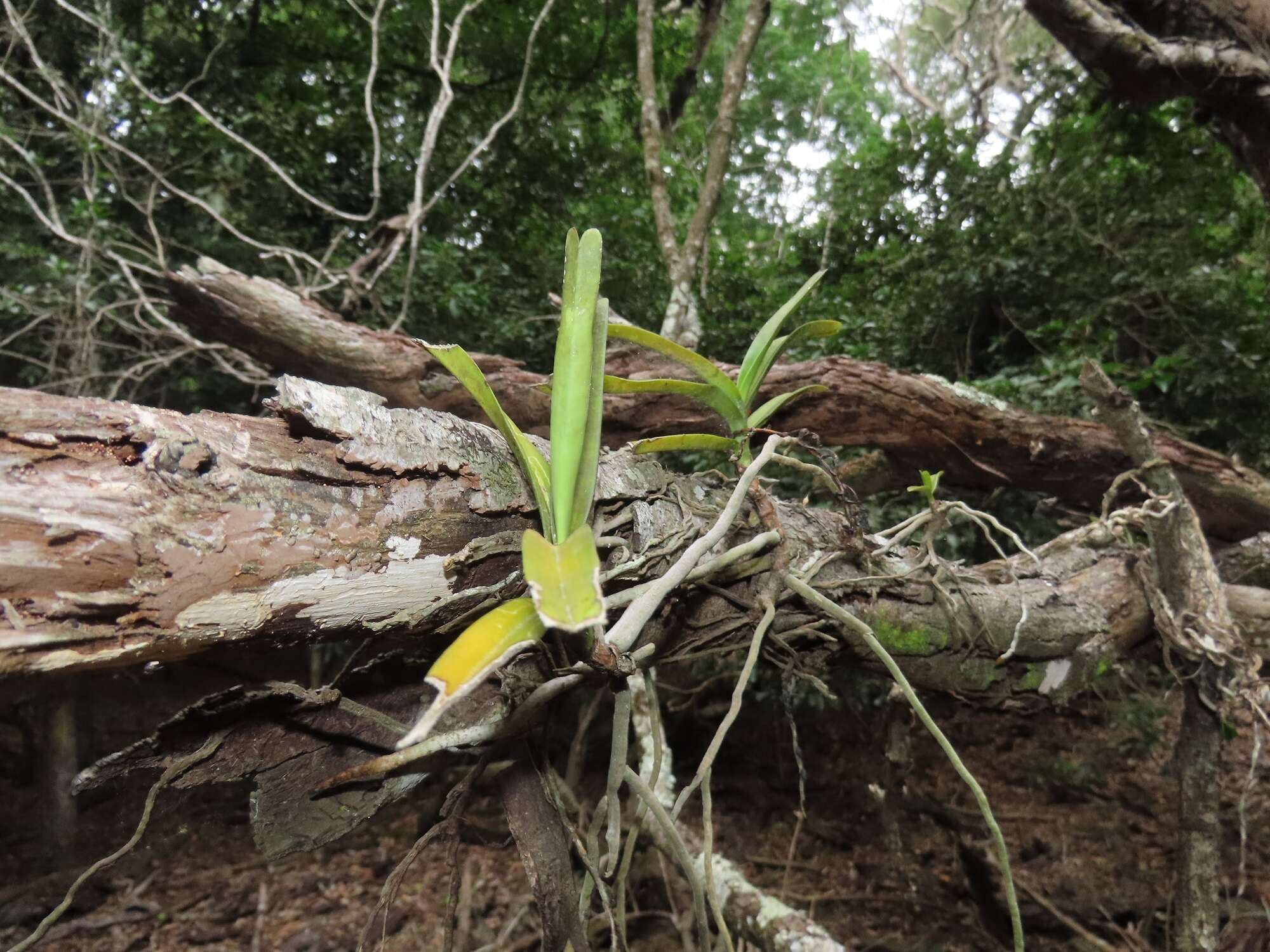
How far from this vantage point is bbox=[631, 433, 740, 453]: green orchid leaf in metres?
0.86

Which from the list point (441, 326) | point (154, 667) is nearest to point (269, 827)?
point (154, 667)

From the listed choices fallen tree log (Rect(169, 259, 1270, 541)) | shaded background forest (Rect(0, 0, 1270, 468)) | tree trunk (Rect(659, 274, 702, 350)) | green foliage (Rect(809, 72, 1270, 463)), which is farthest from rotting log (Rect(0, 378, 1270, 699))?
green foliage (Rect(809, 72, 1270, 463))

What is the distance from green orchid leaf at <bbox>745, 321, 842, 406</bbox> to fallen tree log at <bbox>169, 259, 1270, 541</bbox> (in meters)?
0.59

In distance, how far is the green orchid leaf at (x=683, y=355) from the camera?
0.90 metres

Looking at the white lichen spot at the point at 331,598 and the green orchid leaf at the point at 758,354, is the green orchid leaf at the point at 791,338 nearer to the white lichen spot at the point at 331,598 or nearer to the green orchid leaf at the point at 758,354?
the green orchid leaf at the point at 758,354

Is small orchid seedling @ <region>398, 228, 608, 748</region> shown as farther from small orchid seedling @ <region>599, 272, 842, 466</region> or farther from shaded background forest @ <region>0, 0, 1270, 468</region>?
shaded background forest @ <region>0, 0, 1270, 468</region>

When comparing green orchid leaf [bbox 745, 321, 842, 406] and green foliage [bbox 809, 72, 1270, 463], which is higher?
green foliage [bbox 809, 72, 1270, 463]

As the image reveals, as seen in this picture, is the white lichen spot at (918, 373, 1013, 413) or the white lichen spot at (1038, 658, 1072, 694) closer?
the white lichen spot at (1038, 658, 1072, 694)

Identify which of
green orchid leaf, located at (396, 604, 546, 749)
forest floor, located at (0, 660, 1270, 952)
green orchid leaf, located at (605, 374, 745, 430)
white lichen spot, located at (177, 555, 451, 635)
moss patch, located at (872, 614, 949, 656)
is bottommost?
forest floor, located at (0, 660, 1270, 952)

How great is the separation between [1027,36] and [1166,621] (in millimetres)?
9381

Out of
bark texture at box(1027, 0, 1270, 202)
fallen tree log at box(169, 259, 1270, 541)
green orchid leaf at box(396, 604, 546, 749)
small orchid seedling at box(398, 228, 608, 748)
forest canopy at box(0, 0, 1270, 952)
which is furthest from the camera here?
bark texture at box(1027, 0, 1270, 202)

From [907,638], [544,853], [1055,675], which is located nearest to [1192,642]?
[1055,675]

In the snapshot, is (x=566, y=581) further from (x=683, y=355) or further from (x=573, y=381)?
(x=683, y=355)

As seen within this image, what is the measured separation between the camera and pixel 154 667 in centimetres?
54
